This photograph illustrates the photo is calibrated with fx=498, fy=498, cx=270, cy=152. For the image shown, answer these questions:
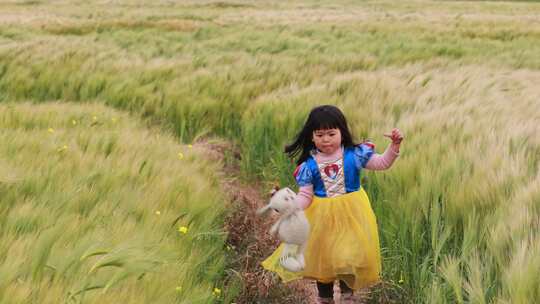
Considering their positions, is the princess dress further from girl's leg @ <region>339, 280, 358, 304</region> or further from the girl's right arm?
girl's leg @ <region>339, 280, 358, 304</region>

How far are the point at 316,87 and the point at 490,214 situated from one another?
8.64 feet

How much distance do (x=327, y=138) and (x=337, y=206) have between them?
288mm

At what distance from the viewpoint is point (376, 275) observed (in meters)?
2.03

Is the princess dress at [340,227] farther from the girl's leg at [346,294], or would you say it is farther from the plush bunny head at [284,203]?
the plush bunny head at [284,203]

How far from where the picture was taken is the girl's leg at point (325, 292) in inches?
86.1

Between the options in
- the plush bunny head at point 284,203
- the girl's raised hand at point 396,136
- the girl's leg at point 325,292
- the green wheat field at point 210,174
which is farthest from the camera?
the girl's leg at point 325,292

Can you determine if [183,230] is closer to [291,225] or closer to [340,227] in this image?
[291,225]

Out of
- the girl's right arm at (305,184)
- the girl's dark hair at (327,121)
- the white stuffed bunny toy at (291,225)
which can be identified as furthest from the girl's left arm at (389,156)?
the white stuffed bunny toy at (291,225)

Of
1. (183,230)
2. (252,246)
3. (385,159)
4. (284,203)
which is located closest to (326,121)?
(385,159)

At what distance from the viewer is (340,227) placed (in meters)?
2.06

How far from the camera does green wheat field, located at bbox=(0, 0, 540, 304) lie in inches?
51.8

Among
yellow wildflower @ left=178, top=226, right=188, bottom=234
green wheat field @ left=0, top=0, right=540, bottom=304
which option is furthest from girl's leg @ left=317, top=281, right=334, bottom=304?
yellow wildflower @ left=178, top=226, right=188, bottom=234

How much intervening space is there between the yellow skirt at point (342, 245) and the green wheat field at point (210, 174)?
7.1 inches

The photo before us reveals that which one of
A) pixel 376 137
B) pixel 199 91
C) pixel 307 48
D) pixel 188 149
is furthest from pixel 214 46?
pixel 376 137
